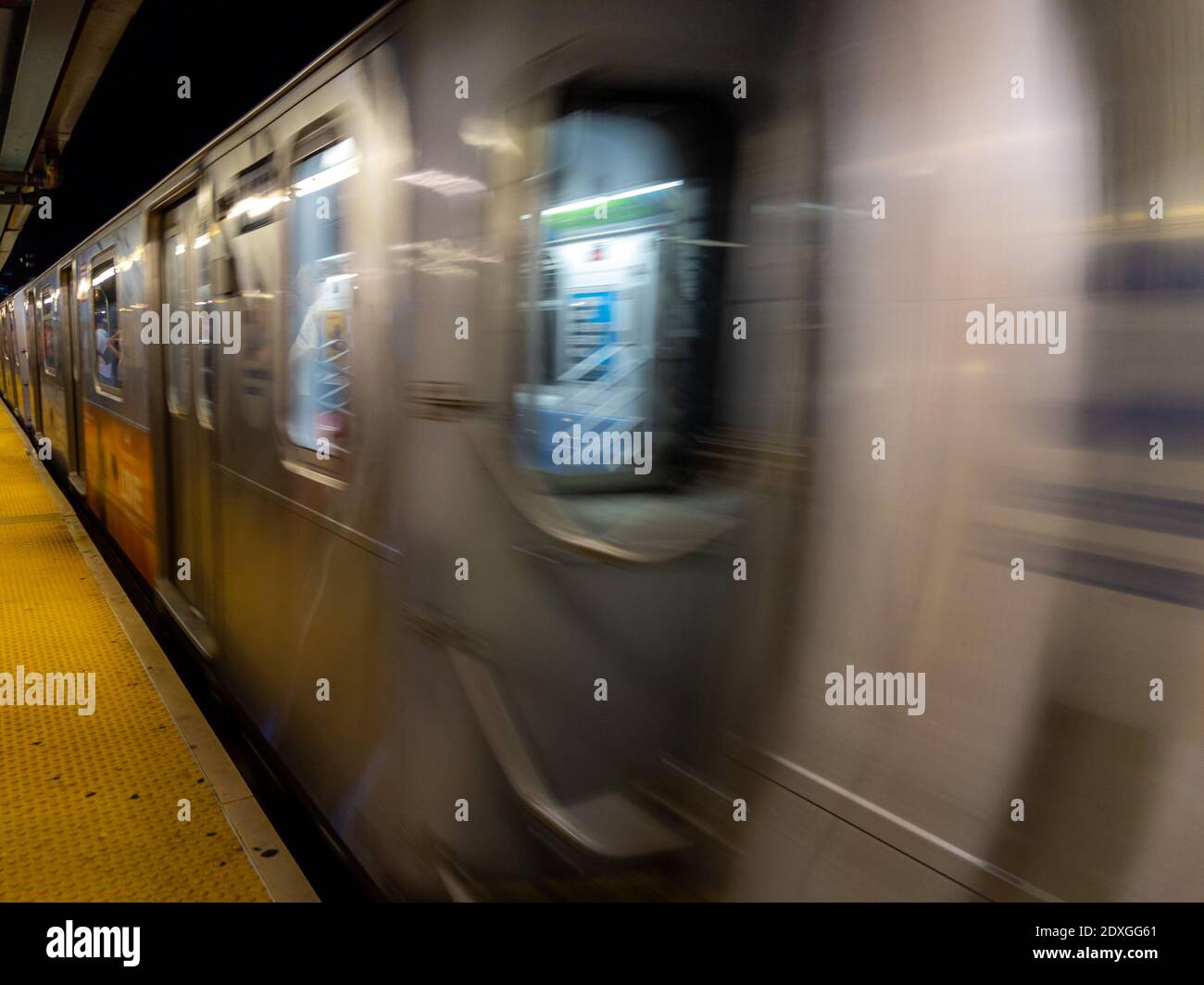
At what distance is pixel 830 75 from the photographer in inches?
47.6

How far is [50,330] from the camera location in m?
10.0

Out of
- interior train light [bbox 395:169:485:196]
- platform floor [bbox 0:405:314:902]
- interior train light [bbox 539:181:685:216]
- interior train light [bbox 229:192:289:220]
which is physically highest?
interior train light [bbox 229:192:289:220]

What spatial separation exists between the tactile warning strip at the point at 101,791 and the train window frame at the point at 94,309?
1.69 m

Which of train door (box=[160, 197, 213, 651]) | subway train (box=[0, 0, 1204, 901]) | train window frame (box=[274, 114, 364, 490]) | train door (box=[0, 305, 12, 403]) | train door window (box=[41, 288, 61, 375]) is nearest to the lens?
subway train (box=[0, 0, 1204, 901])

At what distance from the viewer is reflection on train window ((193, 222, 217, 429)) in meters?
3.92

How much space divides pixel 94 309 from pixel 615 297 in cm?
662

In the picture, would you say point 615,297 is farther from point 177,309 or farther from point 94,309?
point 94,309

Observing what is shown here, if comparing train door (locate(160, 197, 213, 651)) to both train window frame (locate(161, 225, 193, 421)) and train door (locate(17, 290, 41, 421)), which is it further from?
train door (locate(17, 290, 41, 421))

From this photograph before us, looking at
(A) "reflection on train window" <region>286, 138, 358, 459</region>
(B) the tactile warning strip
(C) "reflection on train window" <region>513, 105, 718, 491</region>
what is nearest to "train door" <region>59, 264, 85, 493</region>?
(B) the tactile warning strip

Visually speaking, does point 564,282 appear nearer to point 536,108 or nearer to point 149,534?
point 536,108

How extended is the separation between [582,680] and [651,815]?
267 millimetres

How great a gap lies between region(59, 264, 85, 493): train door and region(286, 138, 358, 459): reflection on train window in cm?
596

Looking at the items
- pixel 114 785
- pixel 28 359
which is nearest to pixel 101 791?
pixel 114 785
